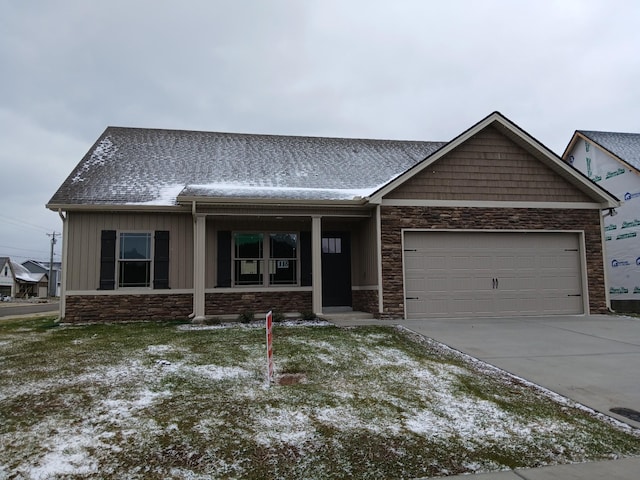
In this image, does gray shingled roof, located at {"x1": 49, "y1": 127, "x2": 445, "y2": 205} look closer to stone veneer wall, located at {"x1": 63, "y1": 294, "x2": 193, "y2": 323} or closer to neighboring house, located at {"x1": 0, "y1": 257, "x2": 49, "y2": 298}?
stone veneer wall, located at {"x1": 63, "y1": 294, "x2": 193, "y2": 323}

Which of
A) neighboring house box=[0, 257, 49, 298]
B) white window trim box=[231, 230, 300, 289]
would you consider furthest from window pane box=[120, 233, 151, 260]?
neighboring house box=[0, 257, 49, 298]

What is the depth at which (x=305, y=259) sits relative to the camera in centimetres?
1215

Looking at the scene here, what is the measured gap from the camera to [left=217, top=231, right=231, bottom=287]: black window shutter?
11555mm

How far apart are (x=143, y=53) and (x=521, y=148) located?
11899mm

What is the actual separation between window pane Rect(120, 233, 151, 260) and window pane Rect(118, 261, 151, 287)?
17 cm

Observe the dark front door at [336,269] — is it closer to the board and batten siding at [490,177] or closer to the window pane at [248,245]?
the window pane at [248,245]

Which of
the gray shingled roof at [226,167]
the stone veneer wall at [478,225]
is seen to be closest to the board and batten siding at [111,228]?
the gray shingled roof at [226,167]

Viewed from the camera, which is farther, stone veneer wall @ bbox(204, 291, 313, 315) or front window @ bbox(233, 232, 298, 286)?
front window @ bbox(233, 232, 298, 286)

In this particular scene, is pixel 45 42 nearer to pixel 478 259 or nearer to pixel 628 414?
pixel 478 259

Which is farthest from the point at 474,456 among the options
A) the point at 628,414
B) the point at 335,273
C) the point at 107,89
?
the point at 107,89

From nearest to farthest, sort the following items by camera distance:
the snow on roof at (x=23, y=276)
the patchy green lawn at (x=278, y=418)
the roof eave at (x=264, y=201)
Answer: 1. the patchy green lawn at (x=278, y=418)
2. the roof eave at (x=264, y=201)
3. the snow on roof at (x=23, y=276)

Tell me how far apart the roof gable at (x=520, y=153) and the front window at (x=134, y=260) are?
5939mm

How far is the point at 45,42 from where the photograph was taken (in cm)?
1283

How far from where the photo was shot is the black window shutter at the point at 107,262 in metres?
11.0
